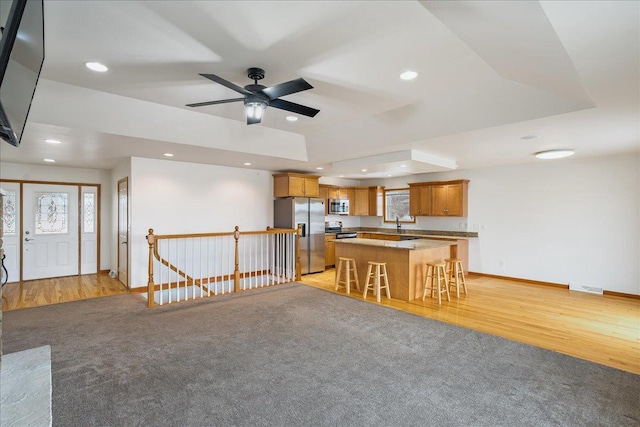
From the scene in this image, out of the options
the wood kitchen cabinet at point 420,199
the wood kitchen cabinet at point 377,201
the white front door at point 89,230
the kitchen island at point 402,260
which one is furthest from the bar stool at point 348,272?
the white front door at point 89,230

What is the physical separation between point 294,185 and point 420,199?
11.0ft

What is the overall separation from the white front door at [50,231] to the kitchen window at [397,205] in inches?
309

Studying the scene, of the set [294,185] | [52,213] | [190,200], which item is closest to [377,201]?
[294,185]

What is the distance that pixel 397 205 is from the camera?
9156mm

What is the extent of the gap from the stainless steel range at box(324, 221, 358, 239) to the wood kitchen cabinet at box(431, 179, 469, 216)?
7.46 feet

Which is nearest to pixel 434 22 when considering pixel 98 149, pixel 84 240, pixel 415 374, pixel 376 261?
pixel 415 374

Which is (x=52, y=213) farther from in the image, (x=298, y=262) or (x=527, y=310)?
(x=527, y=310)

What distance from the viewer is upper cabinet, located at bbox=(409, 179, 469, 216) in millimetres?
7469

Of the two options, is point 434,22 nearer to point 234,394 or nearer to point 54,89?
point 234,394

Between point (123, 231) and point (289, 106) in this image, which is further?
point (123, 231)

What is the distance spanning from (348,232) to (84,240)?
6.54m

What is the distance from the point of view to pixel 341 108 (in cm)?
414

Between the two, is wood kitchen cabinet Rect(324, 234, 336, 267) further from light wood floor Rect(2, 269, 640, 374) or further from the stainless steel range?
light wood floor Rect(2, 269, 640, 374)

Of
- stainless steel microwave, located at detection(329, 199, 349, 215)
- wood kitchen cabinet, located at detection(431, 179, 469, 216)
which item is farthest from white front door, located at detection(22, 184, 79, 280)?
wood kitchen cabinet, located at detection(431, 179, 469, 216)
